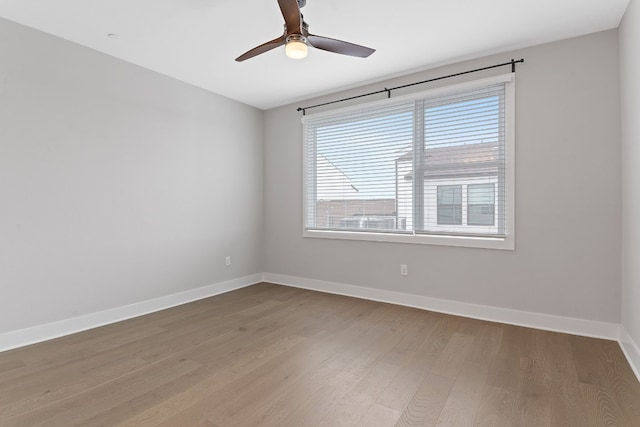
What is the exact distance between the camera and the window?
3143 mm

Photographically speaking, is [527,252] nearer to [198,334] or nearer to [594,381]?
[594,381]

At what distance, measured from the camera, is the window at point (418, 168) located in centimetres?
314

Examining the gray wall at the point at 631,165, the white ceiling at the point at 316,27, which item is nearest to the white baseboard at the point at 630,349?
the gray wall at the point at 631,165

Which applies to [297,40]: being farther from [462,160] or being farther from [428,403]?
[428,403]

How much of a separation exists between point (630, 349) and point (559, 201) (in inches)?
47.6

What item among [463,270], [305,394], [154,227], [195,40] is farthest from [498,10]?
[154,227]

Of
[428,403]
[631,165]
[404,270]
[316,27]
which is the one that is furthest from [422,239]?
[316,27]

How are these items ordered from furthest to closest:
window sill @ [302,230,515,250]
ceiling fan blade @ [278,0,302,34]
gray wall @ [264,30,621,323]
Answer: window sill @ [302,230,515,250] < gray wall @ [264,30,621,323] < ceiling fan blade @ [278,0,302,34]

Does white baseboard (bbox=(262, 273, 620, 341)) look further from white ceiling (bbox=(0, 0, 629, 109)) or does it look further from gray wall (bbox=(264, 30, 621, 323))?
white ceiling (bbox=(0, 0, 629, 109))

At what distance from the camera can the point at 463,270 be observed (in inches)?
129

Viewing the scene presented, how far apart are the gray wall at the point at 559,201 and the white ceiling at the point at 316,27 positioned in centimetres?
27

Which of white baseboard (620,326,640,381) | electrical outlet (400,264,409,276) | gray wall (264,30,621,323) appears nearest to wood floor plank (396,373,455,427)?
white baseboard (620,326,640,381)

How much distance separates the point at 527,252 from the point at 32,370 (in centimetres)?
402

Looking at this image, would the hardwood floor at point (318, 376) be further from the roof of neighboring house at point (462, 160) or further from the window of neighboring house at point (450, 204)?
the roof of neighboring house at point (462, 160)
